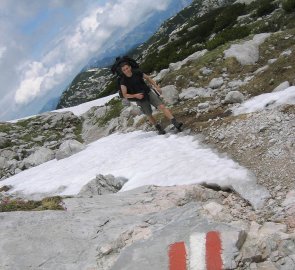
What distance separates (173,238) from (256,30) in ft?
80.1

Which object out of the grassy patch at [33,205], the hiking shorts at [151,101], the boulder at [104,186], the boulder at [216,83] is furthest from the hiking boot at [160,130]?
the grassy patch at [33,205]

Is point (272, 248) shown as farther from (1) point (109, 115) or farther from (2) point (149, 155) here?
(1) point (109, 115)

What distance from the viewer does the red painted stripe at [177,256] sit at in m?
6.52

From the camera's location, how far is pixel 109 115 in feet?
97.5

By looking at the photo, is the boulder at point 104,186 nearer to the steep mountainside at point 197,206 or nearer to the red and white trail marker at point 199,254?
the steep mountainside at point 197,206

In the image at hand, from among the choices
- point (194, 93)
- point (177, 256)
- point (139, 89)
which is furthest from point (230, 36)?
point (177, 256)

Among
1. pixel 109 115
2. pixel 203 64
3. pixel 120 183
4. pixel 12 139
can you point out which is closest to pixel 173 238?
pixel 120 183

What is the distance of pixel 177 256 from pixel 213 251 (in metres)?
0.57

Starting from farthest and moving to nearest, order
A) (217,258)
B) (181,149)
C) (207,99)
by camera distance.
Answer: (207,99) → (181,149) → (217,258)

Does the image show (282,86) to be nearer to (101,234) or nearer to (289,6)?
(101,234)

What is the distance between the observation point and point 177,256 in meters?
6.69

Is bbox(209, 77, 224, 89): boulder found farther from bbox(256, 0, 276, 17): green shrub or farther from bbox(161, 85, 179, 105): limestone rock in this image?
bbox(256, 0, 276, 17): green shrub

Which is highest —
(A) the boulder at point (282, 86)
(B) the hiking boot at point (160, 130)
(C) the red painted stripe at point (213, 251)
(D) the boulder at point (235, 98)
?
(B) the hiking boot at point (160, 130)

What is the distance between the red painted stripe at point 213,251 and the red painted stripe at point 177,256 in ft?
1.27
